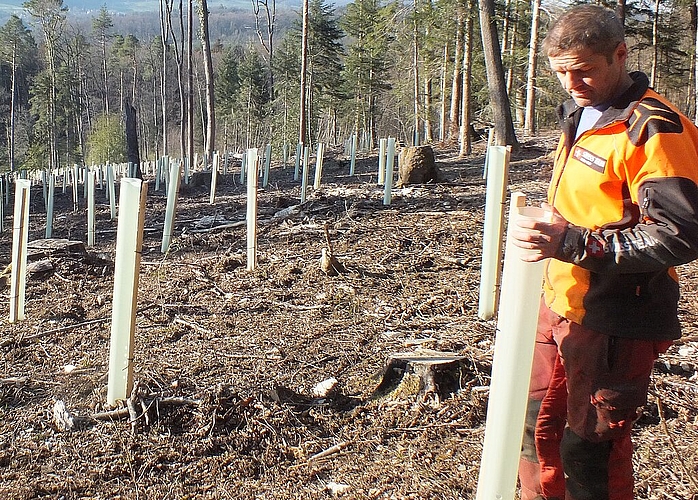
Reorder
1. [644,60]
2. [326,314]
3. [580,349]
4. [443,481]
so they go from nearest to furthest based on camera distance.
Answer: [580,349]
[443,481]
[326,314]
[644,60]

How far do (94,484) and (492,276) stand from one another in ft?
9.68

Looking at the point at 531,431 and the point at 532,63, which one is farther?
the point at 532,63

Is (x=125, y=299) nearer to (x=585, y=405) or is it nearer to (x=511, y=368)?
(x=511, y=368)

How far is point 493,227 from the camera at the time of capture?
4605mm

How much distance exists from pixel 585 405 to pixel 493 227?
8.56 feet

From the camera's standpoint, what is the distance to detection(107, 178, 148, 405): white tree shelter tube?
135 inches

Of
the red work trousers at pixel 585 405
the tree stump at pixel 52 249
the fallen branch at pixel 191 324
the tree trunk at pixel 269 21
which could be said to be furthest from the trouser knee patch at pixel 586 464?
the tree trunk at pixel 269 21

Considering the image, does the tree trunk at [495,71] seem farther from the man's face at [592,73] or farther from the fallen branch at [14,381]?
the man's face at [592,73]

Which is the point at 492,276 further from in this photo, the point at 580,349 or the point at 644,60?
the point at 644,60

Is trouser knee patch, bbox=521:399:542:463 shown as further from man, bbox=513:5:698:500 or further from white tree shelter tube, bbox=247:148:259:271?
white tree shelter tube, bbox=247:148:259:271

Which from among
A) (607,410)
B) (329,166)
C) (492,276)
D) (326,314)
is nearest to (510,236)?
(607,410)

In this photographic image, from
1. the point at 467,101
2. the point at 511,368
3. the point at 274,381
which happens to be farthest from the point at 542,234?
the point at 467,101

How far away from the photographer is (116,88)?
69.6 metres

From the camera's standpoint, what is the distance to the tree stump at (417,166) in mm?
11078
